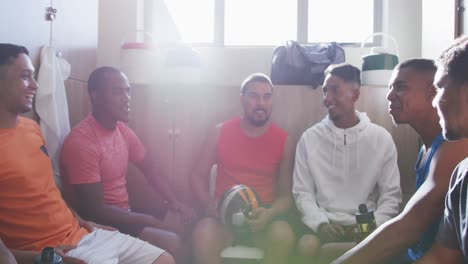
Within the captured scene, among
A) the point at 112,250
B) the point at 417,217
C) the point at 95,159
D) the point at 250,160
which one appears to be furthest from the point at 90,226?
the point at 417,217

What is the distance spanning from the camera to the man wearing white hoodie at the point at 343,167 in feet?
7.14

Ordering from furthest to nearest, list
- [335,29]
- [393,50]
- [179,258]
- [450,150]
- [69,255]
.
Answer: [335,29], [393,50], [179,258], [69,255], [450,150]

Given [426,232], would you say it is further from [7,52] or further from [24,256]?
[7,52]

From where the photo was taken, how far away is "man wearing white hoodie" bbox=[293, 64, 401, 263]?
218 centimetres

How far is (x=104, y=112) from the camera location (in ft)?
7.32

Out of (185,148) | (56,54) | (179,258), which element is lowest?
(179,258)

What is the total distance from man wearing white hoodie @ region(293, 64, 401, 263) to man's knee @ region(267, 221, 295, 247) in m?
0.09

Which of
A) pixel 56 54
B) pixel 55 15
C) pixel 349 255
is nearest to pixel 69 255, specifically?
pixel 349 255

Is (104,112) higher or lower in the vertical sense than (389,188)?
higher

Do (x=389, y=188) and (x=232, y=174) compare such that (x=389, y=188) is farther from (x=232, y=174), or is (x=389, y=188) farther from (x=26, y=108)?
(x=26, y=108)

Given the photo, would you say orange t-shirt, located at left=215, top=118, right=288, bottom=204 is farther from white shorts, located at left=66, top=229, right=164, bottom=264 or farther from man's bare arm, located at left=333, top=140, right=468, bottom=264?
man's bare arm, located at left=333, top=140, right=468, bottom=264

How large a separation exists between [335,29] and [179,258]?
7.70 feet

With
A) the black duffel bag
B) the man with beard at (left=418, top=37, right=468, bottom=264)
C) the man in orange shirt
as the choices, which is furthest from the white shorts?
the black duffel bag

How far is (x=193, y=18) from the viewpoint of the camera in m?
3.67
